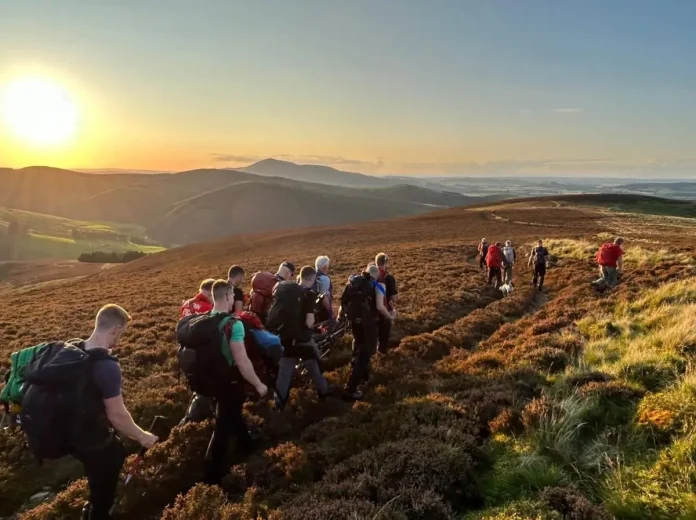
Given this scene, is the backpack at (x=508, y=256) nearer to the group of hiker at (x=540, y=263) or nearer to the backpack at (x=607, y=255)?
the group of hiker at (x=540, y=263)

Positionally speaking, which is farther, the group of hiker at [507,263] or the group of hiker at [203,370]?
the group of hiker at [507,263]

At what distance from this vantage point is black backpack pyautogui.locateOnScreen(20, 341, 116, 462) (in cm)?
427

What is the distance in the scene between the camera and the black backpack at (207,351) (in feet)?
19.4

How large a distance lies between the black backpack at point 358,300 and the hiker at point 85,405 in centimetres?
463

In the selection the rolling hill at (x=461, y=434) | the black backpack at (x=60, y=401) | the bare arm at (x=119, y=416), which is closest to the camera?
the black backpack at (x=60, y=401)

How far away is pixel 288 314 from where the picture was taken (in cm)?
790

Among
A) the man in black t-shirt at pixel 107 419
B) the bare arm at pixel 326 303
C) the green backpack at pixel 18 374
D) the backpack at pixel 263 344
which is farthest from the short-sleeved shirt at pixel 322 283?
the green backpack at pixel 18 374

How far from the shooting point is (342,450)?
6348 mm

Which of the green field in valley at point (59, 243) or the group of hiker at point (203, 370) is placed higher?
the group of hiker at point (203, 370)

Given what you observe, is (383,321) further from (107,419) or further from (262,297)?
(107,419)

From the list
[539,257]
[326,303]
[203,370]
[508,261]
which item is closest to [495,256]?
[508,261]

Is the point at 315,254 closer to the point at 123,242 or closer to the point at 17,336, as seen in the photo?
the point at 17,336

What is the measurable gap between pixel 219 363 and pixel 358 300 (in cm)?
356

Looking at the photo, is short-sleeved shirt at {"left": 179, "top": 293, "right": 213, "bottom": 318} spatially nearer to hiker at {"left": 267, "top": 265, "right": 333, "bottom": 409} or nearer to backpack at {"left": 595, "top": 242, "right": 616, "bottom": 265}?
hiker at {"left": 267, "top": 265, "right": 333, "bottom": 409}
